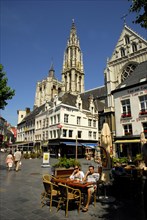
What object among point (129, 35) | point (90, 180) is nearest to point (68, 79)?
point (129, 35)

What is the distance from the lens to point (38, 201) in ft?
20.8

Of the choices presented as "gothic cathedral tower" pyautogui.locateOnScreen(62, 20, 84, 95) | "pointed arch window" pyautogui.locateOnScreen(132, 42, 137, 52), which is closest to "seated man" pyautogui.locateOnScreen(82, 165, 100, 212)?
"pointed arch window" pyautogui.locateOnScreen(132, 42, 137, 52)

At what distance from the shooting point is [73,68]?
7481cm

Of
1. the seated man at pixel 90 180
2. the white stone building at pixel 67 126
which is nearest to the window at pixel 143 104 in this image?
the white stone building at pixel 67 126

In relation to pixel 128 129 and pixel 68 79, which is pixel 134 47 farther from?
pixel 68 79

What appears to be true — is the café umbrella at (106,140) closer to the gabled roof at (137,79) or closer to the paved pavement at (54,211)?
the paved pavement at (54,211)

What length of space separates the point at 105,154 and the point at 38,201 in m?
3.26

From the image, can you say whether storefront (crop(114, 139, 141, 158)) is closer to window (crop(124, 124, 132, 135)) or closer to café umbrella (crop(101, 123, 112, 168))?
window (crop(124, 124, 132, 135))

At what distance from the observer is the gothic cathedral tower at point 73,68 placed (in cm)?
7439

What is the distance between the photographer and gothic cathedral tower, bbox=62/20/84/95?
74387 mm

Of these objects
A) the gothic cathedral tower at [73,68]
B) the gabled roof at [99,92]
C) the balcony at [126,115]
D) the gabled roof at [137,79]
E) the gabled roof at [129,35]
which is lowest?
the balcony at [126,115]

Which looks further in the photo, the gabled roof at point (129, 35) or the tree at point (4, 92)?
the gabled roof at point (129, 35)

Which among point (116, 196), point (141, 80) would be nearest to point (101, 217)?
point (116, 196)

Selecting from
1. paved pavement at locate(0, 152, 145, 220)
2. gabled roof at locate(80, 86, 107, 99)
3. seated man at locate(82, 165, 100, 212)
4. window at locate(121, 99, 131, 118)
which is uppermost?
gabled roof at locate(80, 86, 107, 99)
